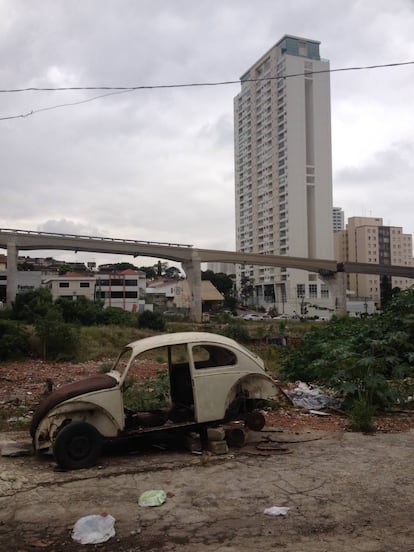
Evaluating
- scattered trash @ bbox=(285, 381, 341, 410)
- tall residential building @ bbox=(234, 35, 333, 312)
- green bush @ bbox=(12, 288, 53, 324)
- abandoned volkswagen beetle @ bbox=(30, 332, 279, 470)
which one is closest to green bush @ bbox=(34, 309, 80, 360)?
green bush @ bbox=(12, 288, 53, 324)

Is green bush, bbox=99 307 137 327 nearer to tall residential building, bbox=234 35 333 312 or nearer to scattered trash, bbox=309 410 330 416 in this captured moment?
scattered trash, bbox=309 410 330 416

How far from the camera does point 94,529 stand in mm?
4016

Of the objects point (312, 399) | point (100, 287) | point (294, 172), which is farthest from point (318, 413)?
point (294, 172)

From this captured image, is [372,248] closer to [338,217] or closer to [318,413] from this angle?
[338,217]

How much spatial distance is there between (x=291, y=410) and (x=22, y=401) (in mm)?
5813

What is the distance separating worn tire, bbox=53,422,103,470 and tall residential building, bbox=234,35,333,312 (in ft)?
323

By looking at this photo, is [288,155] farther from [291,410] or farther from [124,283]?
[291,410]

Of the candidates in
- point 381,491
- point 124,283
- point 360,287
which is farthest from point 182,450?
point 360,287

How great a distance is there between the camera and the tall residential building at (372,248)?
13138 cm

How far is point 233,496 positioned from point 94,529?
4.65 feet

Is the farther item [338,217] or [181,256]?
[338,217]

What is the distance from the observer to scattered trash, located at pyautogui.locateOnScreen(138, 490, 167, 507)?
4574mm

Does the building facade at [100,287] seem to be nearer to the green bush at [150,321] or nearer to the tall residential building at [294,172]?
the green bush at [150,321]

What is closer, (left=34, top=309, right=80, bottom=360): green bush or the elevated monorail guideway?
(left=34, top=309, right=80, bottom=360): green bush
